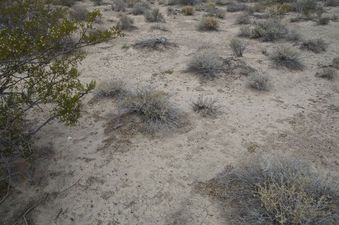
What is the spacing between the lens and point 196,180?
15.2 feet

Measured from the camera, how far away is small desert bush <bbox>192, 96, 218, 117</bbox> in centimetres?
623

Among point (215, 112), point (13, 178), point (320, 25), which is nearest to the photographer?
point (13, 178)

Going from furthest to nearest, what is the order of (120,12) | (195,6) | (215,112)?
(195,6), (120,12), (215,112)

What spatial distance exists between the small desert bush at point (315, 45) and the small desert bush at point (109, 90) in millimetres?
6151

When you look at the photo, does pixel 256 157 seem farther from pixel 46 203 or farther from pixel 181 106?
pixel 46 203

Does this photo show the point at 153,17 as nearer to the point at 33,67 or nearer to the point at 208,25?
the point at 208,25

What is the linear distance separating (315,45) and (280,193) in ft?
23.8

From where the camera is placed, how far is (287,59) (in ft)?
27.8

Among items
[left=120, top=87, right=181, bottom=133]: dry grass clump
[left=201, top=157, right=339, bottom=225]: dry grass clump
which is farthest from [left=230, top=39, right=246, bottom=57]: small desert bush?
[left=201, top=157, right=339, bottom=225]: dry grass clump

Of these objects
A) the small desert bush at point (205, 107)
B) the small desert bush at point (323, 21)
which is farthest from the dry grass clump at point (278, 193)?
the small desert bush at point (323, 21)

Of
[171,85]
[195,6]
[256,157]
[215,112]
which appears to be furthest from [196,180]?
[195,6]

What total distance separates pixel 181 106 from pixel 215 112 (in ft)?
2.43

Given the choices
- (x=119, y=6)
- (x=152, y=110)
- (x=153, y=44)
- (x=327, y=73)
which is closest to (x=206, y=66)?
(x=153, y=44)

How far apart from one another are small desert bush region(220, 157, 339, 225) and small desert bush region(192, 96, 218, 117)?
1.66 meters
